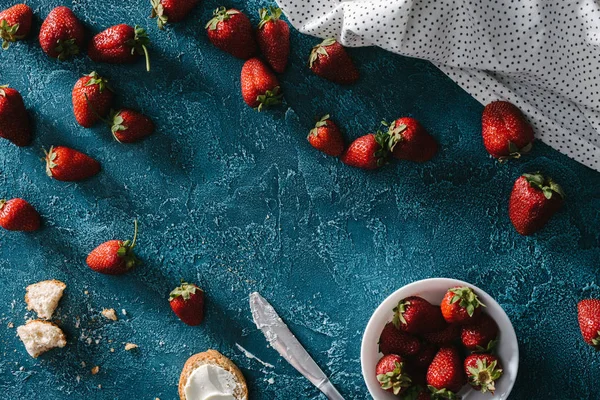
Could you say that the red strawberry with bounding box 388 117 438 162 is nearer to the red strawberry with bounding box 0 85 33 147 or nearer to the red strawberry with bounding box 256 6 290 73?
the red strawberry with bounding box 256 6 290 73

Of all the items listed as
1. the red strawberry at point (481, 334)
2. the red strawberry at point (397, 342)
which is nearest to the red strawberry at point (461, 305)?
the red strawberry at point (481, 334)

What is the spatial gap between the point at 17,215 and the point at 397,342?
113 centimetres

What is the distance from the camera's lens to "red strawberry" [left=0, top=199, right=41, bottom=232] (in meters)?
2.30

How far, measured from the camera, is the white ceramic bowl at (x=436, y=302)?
6.77 feet

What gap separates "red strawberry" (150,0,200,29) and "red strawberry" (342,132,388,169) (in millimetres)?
595

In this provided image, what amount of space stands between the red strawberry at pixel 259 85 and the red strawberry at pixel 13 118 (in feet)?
2.13

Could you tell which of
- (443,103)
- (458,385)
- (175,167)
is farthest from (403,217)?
(175,167)

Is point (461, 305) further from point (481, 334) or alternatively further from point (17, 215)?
point (17, 215)

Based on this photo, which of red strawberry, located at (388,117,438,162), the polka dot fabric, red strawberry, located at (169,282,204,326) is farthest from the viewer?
red strawberry, located at (169,282,204,326)

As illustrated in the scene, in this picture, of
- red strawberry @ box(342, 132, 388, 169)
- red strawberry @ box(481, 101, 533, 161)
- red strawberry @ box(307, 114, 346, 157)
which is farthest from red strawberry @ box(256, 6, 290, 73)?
red strawberry @ box(481, 101, 533, 161)

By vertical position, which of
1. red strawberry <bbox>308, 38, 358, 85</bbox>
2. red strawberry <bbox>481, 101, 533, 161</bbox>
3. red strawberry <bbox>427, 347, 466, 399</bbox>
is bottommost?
red strawberry <bbox>427, 347, 466, 399</bbox>

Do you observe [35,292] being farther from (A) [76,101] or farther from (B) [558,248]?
(B) [558,248]

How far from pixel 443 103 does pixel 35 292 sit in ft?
4.23

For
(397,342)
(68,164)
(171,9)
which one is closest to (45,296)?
(68,164)
